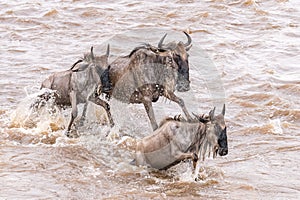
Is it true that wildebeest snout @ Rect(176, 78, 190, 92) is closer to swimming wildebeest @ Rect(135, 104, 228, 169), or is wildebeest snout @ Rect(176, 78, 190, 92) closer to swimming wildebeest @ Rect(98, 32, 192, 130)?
swimming wildebeest @ Rect(98, 32, 192, 130)

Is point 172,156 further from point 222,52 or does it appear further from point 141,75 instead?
point 222,52

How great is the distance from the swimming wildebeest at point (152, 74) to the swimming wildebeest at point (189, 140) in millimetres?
1180

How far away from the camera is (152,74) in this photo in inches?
381

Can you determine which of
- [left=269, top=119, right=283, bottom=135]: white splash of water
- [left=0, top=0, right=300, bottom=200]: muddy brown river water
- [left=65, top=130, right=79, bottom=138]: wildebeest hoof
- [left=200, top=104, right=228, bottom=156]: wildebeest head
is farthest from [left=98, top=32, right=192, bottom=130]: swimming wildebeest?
[left=269, top=119, right=283, bottom=135]: white splash of water

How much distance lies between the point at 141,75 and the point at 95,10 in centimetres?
1019

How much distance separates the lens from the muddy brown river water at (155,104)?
27.6ft

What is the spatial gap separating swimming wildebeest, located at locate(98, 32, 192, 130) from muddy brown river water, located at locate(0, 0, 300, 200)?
0.46 m

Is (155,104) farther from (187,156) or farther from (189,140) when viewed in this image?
(187,156)

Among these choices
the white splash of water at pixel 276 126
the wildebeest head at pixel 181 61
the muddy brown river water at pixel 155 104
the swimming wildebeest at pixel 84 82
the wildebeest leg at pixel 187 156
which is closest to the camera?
the wildebeest leg at pixel 187 156

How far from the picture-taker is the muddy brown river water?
27.6 feet

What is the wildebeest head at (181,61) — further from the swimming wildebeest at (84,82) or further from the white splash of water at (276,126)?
the white splash of water at (276,126)

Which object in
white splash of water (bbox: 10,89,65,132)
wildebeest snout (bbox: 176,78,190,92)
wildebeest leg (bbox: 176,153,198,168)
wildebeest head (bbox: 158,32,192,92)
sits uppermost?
wildebeest head (bbox: 158,32,192,92)

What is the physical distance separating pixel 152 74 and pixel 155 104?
2.12 meters

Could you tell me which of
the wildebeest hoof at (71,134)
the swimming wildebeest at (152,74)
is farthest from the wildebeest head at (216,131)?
the wildebeest hoof at (71,134)
